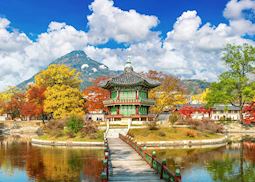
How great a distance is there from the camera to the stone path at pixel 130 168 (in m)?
21.5

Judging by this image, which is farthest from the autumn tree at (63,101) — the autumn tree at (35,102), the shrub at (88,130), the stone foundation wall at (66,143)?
the shrub at (88,130)

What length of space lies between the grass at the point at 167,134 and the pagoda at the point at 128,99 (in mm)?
12729

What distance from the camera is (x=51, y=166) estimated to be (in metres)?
31.3

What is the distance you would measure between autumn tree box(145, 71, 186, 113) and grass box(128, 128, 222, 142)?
71.2ft

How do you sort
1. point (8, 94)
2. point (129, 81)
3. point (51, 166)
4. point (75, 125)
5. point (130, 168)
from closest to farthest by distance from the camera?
point (130, 168) → point (51, 166) → point (75, 125) → point (129, 81) → point (8, 94)

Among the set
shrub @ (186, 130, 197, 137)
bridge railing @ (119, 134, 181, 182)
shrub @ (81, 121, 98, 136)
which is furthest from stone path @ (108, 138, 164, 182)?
shrub @ (186, 130, 197, 137)

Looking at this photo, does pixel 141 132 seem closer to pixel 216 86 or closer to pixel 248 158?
Result: pixel 248 158

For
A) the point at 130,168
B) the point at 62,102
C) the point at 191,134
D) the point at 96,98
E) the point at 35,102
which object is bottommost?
the point at 130,168

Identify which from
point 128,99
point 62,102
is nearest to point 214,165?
point 128,99

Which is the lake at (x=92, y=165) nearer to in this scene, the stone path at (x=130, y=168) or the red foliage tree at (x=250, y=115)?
the stone path at (x=130, y=168)

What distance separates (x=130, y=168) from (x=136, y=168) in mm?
440

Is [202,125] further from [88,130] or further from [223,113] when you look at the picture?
[223,113]

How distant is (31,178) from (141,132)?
90.7 feet

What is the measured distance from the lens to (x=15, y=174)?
28.2 metres
